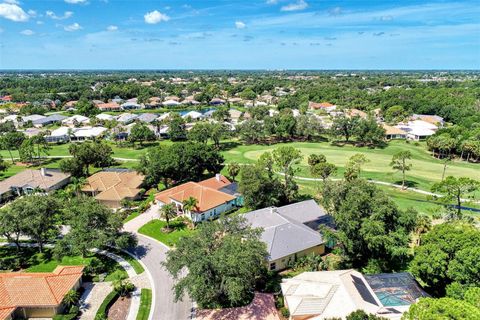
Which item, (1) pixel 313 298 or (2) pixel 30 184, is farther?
(2) pixel 30 184

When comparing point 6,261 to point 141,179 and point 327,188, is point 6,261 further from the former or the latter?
point 327,188

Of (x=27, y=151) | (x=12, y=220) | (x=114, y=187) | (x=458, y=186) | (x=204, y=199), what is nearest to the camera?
(x=12, y=220)

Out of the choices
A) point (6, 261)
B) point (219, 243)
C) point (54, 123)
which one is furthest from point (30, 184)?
point (54, 123)

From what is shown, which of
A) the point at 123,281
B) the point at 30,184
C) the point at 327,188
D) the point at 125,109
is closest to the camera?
the point at 123,281

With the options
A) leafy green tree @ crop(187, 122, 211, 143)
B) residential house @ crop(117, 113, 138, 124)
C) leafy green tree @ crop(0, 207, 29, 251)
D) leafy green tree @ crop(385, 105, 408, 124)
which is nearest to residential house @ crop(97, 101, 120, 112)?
residential house @ crop(117, 113, 138, 124)

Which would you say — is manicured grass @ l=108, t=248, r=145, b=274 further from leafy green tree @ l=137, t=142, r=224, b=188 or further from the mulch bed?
leafy green tree @ l=137, t=142, r=224, b=188

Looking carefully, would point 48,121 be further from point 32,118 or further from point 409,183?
point 409,183

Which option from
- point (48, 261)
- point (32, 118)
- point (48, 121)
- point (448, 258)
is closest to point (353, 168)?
point (448, 258)
